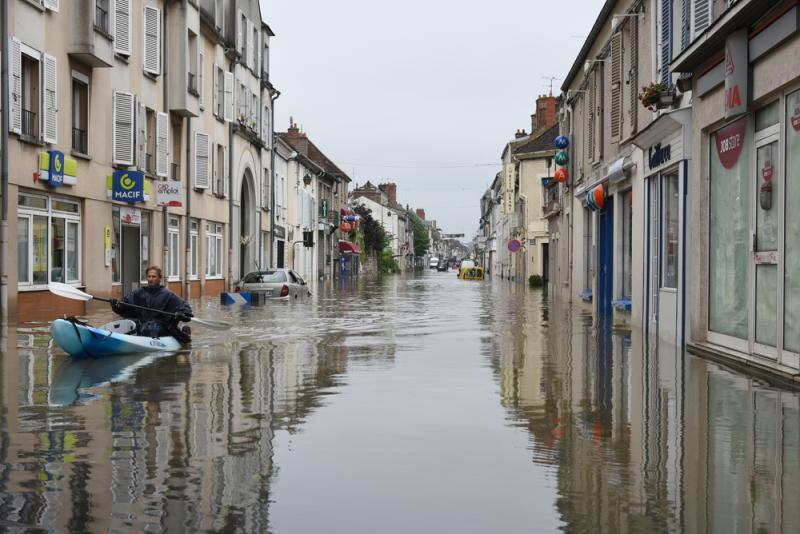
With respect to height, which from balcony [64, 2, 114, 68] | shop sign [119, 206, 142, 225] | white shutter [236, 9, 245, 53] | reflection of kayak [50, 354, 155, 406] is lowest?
reflection of kayak [50, 354, 155, 406]

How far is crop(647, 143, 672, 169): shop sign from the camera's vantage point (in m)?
16.8

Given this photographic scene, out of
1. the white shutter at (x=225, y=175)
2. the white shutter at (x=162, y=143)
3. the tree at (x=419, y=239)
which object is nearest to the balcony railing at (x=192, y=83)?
the white shutter at (x=162, y=143)

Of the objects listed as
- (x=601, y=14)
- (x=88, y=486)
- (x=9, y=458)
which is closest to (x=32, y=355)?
(x=9, y=458)

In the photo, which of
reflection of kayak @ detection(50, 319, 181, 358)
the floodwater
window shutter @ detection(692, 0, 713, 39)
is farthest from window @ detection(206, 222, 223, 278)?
window shutter @ detection(692, 0, 713, 39)

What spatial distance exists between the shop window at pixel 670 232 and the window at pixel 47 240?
12883mm

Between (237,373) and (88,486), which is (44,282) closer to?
(237,373)

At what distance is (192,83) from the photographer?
112 feet

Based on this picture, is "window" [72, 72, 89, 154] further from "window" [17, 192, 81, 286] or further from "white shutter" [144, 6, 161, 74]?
"white shutter" [144, 6, 161, 74]

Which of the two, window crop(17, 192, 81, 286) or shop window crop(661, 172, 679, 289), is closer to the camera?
shop window crop(661, 172, 679, 289)

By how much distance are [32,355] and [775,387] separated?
9.54 meters

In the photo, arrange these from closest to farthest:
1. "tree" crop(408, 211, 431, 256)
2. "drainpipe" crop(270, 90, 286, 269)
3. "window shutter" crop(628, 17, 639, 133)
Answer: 1. "window shutter" crop(628, 17, 639, 133)
2. "drainpipe" crop(270, 90, 286, 269)
3. "tree" crop(408, 211, 431, 256)

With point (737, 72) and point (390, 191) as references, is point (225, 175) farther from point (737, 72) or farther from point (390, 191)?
point (390, 191)

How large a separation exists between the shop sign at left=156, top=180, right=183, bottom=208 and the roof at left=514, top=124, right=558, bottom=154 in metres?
38.1

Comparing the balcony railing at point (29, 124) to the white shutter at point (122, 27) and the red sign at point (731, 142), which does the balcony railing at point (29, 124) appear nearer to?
the white shutter at point (122, 27)
